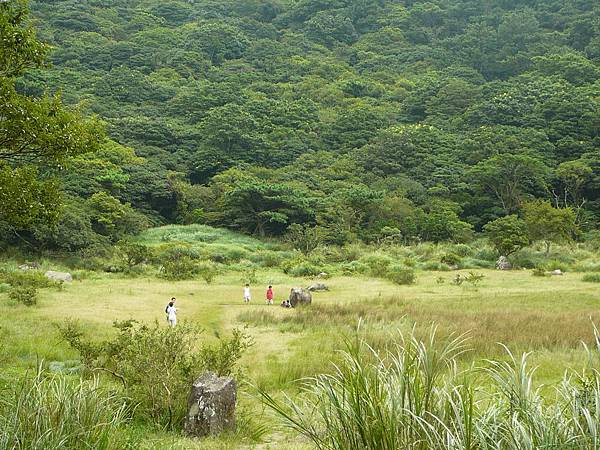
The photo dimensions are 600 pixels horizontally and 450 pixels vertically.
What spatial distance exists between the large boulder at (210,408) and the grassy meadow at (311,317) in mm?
244

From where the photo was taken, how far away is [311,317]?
16.1m

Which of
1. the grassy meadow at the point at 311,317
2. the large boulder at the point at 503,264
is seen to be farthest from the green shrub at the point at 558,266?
the grassy meadow at the point at 311,317

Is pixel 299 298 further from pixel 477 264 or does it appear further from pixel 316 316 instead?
pixel 477 264

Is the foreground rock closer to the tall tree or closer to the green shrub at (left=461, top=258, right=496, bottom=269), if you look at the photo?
the green shrub at (left=461, top=258, right=496, bottom=269)

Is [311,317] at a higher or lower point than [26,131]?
lower

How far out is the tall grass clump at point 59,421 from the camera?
14.6ft

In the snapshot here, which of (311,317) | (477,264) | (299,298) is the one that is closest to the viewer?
(311,317)

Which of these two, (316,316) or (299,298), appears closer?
(316,316)

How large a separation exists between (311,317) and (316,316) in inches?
6.3

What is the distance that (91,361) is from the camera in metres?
8.66

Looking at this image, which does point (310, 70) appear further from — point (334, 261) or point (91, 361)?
point (91, 361)

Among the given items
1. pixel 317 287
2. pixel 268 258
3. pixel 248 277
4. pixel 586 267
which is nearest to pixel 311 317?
Result: pixel 317 287

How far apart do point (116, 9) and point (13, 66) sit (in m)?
99.0

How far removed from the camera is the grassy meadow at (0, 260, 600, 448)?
9.86m
